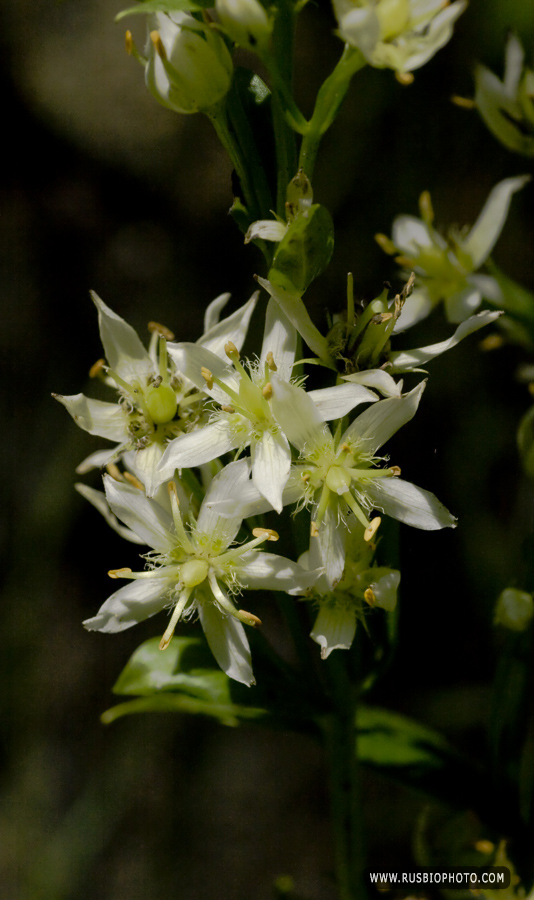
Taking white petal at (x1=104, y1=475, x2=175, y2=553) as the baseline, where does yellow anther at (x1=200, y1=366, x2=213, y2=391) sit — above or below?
above

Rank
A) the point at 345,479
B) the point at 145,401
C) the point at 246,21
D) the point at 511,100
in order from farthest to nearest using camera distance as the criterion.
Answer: the point at 511,100
the point at 145,401
the point at 345,479
the point at 246,21

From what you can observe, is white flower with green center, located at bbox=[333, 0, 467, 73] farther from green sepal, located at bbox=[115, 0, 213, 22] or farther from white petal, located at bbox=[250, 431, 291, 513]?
white petal, located at bbox=[250, 431, 291, 513]

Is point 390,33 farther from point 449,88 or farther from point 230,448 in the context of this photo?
point 449,88

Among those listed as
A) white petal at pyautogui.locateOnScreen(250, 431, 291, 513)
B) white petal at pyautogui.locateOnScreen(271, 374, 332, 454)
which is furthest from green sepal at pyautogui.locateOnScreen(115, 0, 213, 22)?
white petal at pyautogui.locateOnScreen(250, 431, 291, 513)

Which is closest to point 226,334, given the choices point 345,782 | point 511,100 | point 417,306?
point 417,306

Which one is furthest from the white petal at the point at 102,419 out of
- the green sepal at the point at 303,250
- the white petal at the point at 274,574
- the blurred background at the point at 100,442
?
the blurred background at the point at 100,442

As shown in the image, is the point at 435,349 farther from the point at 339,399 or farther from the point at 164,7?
the point at 164,7
